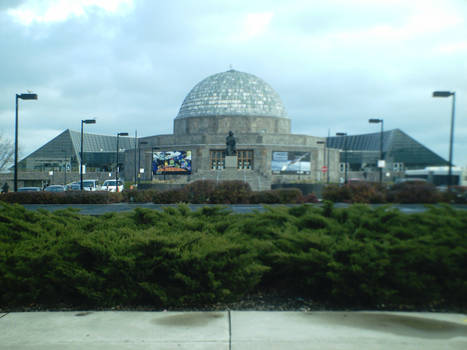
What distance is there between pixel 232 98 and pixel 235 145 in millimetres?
10495

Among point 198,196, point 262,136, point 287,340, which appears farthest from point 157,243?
point 262,136

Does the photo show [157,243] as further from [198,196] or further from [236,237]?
[198,196]

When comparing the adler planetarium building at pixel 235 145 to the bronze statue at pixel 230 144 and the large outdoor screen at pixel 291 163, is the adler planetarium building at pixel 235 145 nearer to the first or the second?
the large outdoor screen at pixel 291 163

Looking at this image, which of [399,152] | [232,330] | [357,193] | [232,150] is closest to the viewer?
[232,330]

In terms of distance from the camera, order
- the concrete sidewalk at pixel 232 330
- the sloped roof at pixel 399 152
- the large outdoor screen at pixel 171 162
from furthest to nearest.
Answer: the sloped roof at pixel 399 152 → the large outdoor screen at pixel 171 162 → the concrete sidewalk at pixel 232 330

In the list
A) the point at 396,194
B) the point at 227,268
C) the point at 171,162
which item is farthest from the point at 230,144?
the point at 227,268

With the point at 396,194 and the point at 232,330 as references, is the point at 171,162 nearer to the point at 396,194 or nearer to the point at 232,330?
the point at 396,194

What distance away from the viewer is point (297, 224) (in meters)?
4.48

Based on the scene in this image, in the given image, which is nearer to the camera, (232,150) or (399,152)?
(232,150)

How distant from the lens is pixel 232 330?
2865 millimetres

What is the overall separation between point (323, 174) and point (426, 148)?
2656cm

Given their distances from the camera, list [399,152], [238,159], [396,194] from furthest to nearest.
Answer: [399,152] → [238,159] → [396,194]

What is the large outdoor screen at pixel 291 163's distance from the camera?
29.9m

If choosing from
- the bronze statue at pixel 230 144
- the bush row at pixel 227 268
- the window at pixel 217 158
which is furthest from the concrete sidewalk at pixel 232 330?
the window at pixel 217 158
